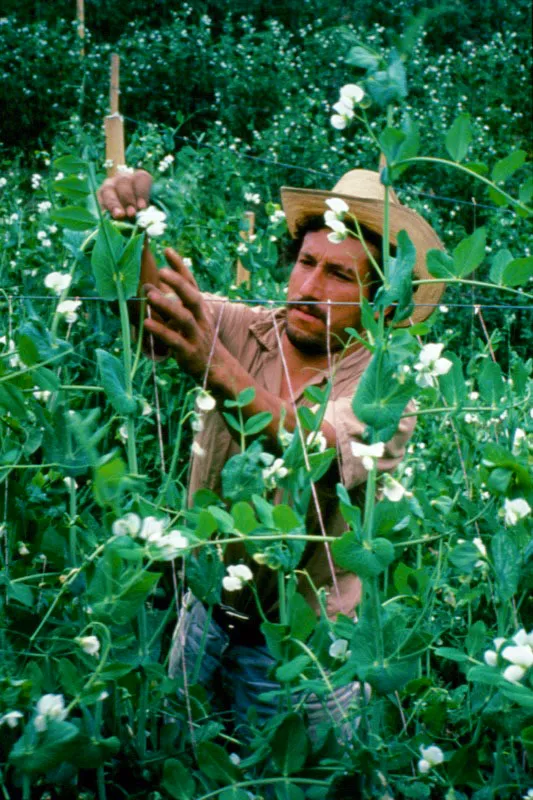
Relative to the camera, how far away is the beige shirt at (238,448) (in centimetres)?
167

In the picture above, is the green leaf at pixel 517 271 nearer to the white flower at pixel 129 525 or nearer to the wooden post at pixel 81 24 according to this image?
the white flower at pixel 129 525

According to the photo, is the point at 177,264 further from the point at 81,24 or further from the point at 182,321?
the point at 81,24

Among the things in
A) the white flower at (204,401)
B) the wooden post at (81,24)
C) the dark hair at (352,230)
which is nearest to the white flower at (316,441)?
the white flower at (204,401)

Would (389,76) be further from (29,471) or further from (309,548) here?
(309,548)

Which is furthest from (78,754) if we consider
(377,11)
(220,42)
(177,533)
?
(377,11)

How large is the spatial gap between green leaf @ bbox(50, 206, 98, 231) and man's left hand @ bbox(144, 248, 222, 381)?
12cm

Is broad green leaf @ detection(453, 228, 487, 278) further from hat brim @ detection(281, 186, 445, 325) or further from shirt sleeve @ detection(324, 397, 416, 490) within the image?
hat brim @ detection(281, 186, 445, 325)

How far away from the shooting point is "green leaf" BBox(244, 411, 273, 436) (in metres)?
1.19

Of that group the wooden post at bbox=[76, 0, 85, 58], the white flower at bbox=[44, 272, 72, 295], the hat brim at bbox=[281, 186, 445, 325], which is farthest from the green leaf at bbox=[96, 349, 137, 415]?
the wooden post at bbox=[76, 0, 85, 58]

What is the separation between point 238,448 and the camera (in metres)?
1.72

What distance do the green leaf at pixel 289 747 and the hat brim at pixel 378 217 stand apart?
921 millimetres

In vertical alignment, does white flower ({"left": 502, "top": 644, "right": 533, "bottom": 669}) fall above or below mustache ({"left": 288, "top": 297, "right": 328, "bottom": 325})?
above

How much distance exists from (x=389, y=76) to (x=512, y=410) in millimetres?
494

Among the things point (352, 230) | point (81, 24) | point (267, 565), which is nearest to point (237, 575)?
point (267, 565)
